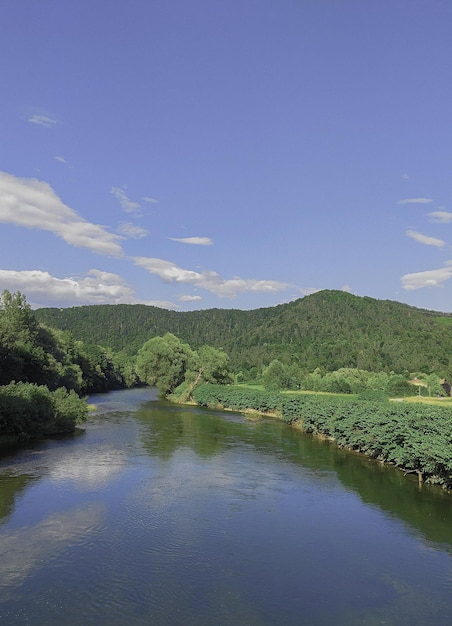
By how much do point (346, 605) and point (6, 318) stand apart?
57177 mm

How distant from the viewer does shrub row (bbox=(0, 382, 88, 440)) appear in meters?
38.5

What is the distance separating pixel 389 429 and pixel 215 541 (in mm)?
20282

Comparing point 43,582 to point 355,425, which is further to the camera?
point 355,425

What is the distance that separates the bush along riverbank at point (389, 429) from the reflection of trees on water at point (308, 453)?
3.09ft

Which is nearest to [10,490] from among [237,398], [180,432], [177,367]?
[180,432]

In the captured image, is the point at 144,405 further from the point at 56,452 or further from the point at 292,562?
the point at 292,562

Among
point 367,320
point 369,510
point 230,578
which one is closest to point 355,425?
point 369,510

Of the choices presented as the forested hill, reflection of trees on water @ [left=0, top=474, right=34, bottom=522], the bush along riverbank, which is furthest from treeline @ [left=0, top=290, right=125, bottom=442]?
the forested hill

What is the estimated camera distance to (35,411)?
42.0 m

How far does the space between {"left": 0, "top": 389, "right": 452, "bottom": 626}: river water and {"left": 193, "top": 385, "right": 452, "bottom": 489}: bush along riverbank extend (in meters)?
1.55

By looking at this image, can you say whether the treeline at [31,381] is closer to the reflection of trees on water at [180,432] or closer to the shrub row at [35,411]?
the shrub row at [35,411]

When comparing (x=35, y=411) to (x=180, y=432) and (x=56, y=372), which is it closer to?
(x=180, y=432)

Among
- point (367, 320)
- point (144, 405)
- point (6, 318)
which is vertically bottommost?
point (144, 405)

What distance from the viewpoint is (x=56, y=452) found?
36469mm
